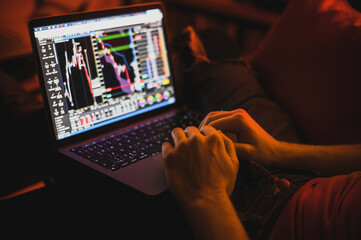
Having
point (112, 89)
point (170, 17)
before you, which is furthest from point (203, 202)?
point (170, 17)

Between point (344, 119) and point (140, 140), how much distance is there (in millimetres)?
668

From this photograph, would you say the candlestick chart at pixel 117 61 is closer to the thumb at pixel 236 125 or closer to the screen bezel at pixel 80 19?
the screen bezel at pixel 80 19

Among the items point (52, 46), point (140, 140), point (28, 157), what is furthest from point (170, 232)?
point (52, 46)

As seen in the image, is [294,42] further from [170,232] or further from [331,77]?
[170,232]

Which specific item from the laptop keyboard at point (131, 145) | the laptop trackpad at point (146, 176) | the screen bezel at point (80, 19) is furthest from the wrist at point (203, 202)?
the screen bezel at point (80, 19)

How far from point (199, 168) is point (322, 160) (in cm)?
42

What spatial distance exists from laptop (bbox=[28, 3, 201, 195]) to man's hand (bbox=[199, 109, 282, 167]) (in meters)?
0.21

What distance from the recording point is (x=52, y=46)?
37.6 inches

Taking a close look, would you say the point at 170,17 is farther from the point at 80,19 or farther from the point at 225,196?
the point at 225,196

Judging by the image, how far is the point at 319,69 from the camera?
1106 millimetres

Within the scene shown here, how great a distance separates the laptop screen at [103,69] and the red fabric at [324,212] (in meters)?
0.65

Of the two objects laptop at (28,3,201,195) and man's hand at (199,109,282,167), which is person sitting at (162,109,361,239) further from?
laptop at (28,3,201,195)

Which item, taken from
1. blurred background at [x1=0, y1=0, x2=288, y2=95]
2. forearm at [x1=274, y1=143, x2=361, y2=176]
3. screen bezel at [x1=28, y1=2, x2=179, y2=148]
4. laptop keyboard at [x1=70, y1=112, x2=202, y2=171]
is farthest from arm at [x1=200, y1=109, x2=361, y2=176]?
blurred background at [x1=0, y1=0, x2=288, y2=95]

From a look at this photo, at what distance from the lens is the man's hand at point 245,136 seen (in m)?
0.86
